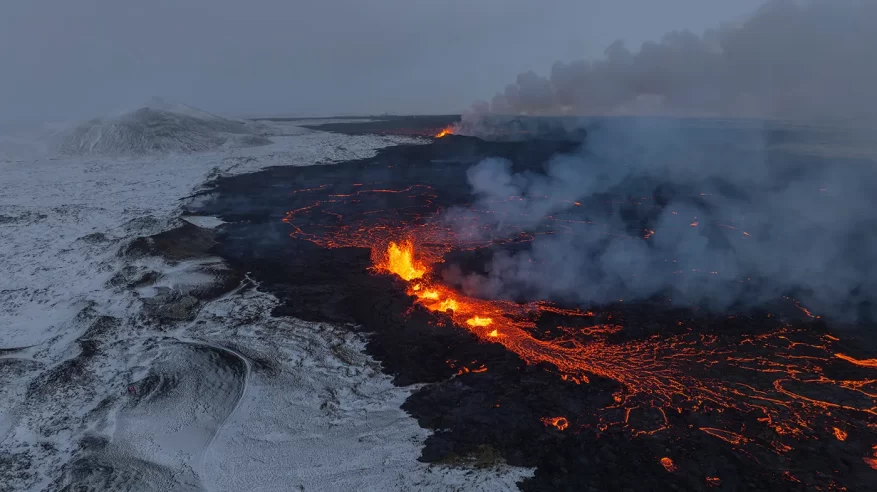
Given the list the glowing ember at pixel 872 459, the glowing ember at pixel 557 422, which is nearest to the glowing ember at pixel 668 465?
the glowing ember at pixel 557 422

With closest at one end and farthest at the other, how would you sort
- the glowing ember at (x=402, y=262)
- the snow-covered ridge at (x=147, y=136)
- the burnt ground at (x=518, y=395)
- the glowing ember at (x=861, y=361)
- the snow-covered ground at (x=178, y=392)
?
the burnt ground at (x=518, y=395) → the snow-covered ground at (x=178, y=392) → the glowing ember at (x=861, y=361) → the glowing ember at (x=402, y=262) → the snow-covered ridge at (x=147, y=136)

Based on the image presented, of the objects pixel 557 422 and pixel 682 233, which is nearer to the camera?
pixel 557 422

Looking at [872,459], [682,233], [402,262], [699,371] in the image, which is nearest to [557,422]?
[699,371]

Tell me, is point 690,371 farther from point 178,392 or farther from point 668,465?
point 178,392

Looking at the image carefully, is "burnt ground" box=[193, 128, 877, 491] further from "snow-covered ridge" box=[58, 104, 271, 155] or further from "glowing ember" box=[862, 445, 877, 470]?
"snow-covered ridge" box=[58, 104, 271, 155]

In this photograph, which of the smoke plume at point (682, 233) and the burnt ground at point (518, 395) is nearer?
the burnt ground at point (518, 395)

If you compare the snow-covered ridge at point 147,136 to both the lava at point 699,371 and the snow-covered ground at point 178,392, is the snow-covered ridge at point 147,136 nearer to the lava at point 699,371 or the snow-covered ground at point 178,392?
the snow-covered ground at point 178,392
